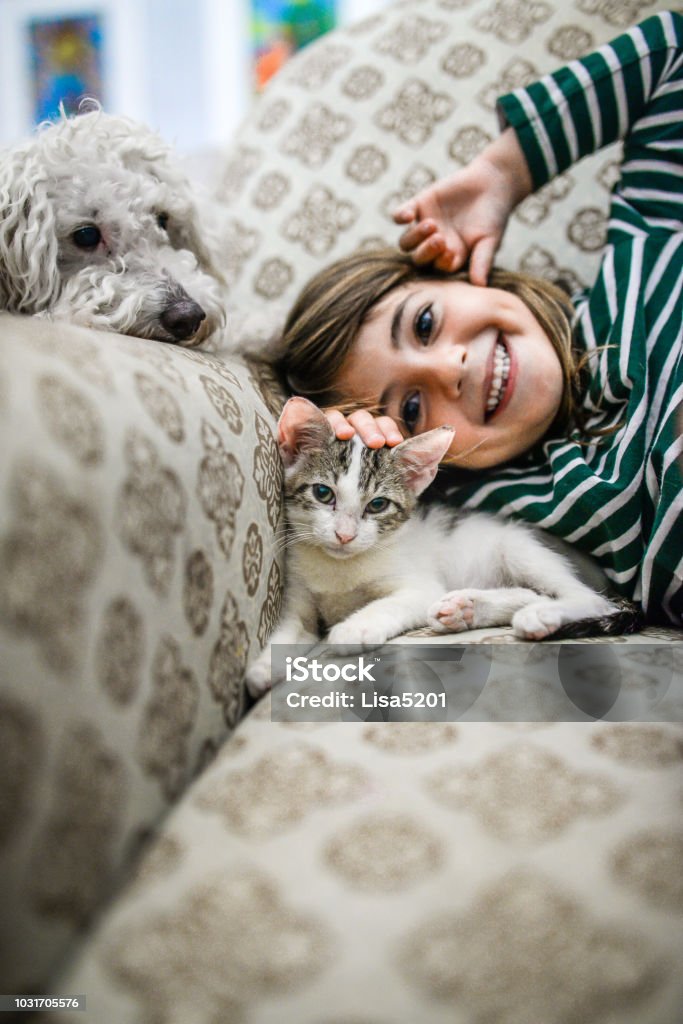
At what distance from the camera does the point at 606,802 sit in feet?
1.89

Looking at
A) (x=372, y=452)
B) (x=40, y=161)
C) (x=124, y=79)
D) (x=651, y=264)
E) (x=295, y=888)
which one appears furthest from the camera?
(x=124, y=79)

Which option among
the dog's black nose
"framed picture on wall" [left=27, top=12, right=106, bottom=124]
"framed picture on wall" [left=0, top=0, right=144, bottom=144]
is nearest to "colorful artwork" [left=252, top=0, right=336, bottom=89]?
"framed picture on wall" [left=0, top=0, right=144, bottom=144]

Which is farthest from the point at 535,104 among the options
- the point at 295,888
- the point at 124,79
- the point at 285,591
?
the point at 124,79

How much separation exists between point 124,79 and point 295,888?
12.1 ft

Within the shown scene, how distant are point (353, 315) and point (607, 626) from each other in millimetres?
623

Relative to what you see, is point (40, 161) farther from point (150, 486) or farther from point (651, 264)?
point (651, 264)

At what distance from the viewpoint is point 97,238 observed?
1.03m

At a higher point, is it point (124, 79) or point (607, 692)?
point (124, 79)

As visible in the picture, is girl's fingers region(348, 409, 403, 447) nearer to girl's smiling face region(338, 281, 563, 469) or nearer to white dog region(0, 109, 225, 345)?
girl's smiling face region(338, 281, 563, 469)

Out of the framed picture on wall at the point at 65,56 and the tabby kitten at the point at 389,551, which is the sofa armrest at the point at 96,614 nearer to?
the tabby kitten at the point at 389,551

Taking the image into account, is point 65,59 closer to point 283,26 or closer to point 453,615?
point 283,26

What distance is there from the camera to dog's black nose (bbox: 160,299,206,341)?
977 millimetres

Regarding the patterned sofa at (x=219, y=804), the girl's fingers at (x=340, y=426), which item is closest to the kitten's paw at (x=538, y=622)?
the patterned sofa at (x=219, y=804)

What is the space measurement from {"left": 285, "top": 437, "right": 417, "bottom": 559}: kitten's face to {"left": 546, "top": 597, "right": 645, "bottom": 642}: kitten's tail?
0.33m
